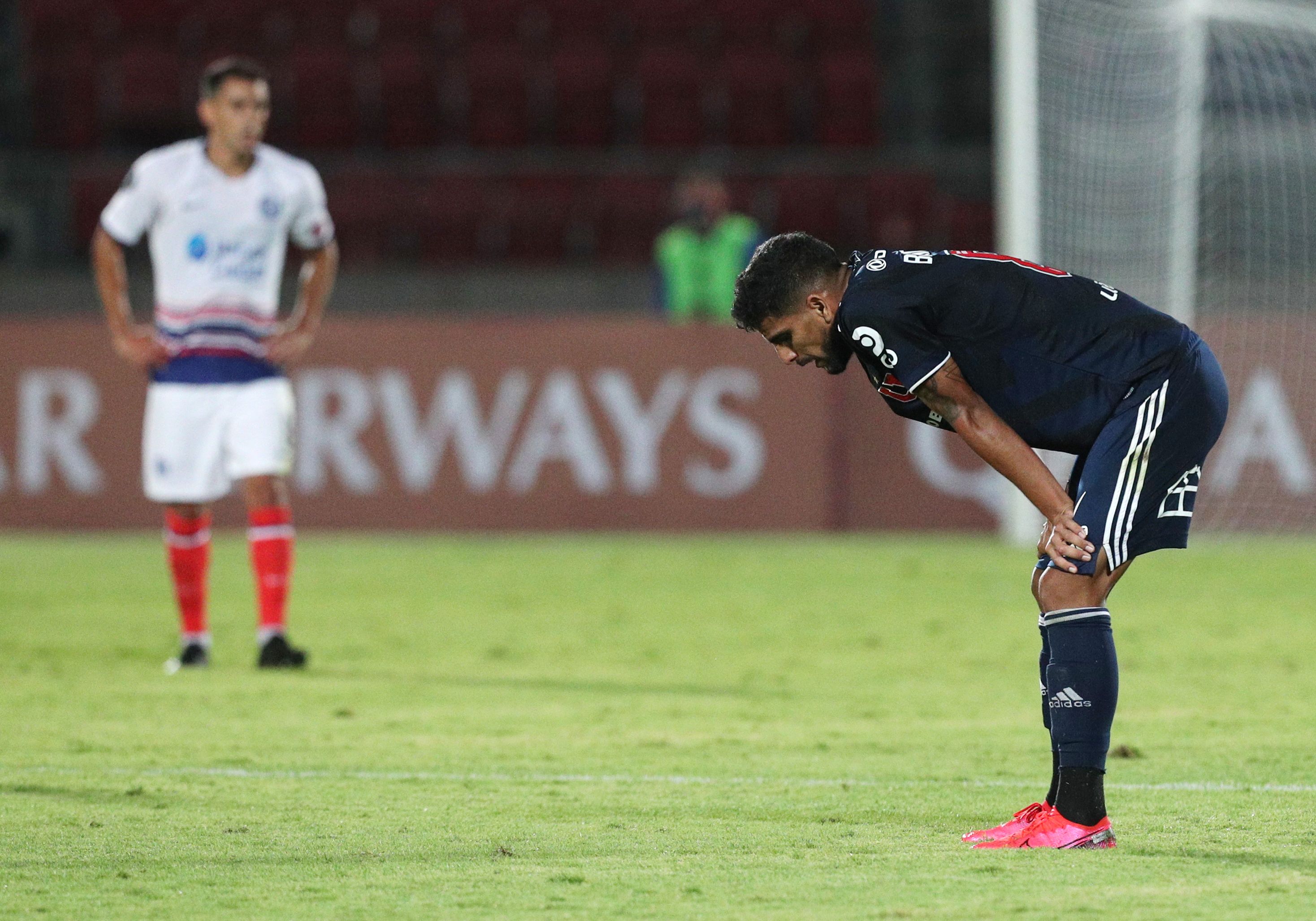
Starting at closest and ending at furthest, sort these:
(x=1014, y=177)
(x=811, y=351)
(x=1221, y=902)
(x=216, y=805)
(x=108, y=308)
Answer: (x=1221, y=902) < (x=811, y=351) < (x=216, y=805) < (x=108, y=308) < (x=1014, y=177)

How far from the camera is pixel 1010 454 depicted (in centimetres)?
409

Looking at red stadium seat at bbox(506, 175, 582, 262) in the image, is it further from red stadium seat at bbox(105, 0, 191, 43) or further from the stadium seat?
red stadium seat at bbox(105, 0, 191, 43)

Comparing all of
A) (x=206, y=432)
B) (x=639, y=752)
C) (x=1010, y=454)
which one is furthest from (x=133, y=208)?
(x=1010, y=454)

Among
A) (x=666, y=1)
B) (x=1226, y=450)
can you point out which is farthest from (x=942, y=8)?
(x=1226, y=450)

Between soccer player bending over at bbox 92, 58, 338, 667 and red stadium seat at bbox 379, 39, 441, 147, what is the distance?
32.8ft

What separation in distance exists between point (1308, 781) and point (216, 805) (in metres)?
2.65

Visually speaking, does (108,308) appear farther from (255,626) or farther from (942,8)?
(942,8)

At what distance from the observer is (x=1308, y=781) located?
16.1 feet

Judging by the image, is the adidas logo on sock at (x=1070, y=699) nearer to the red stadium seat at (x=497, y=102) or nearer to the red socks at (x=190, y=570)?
the red socks at (x=190, y=570)

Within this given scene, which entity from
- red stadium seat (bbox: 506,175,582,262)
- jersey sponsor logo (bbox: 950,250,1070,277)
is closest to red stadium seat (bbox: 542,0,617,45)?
red stadium seat (bbox: 506,175,582,262)

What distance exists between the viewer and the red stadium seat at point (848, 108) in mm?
17406

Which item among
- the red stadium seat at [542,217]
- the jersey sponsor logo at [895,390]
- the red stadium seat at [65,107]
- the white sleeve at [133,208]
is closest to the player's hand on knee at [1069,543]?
the jersey sponsor logo at [895,390]

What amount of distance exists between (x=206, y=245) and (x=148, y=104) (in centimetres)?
1025

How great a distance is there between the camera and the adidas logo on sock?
4.14m
